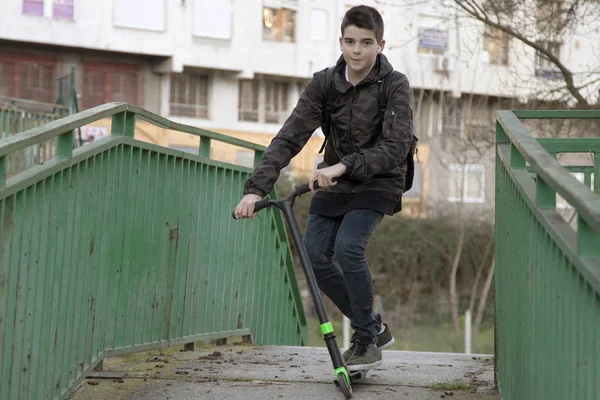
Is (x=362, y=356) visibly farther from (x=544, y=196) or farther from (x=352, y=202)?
(x=544, y=196)

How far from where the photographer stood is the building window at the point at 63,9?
39.0m

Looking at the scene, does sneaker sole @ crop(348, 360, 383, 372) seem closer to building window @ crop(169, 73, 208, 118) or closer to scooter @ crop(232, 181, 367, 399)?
scooter @ crop(232, 181, 367, 399)

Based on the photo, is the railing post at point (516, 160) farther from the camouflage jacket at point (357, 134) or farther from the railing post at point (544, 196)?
the railing post at point (544, 196)

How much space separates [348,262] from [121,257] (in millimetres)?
1158

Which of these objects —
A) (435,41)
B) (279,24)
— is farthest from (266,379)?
(435,41)

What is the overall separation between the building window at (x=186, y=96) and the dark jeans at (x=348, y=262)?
36438 millimetres

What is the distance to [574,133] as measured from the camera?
14.9 metres

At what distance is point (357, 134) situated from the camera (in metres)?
5.53

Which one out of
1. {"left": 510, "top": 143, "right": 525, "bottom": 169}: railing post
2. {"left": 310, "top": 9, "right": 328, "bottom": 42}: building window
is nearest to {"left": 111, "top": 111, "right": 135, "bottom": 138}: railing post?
{"left": 510, "top": 143, "right": 525, "bottom": 169}: railing post

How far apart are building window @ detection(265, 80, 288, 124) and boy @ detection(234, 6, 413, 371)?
38.6m

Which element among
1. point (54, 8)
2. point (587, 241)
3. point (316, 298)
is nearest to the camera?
point (587, 241)

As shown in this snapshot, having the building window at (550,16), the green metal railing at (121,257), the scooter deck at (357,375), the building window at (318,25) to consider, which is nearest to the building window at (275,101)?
the building window at (318,25)

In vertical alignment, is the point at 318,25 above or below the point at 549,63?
above

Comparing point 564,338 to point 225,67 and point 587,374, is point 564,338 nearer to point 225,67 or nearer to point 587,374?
point 587,374
